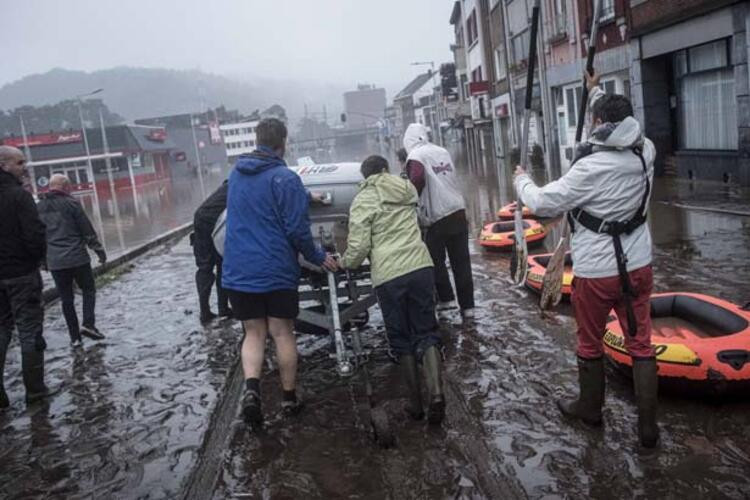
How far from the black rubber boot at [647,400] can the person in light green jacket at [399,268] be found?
1.32 meters

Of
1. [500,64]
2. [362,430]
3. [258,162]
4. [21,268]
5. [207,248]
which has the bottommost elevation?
[362,430]

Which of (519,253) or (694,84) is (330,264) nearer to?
(519,253)

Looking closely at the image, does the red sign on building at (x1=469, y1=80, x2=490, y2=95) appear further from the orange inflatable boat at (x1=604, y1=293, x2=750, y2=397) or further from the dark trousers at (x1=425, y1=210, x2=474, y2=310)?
the orange inflatable boat at (x1=604, y1=293, x2=750, y2=397)

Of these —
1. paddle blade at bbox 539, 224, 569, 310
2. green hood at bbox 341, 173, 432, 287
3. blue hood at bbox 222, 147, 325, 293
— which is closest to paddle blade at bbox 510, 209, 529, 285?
paddle blade at bbox 539, 224, 569, 310

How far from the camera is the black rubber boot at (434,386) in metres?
4.48

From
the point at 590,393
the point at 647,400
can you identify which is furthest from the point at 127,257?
the point at 647,400

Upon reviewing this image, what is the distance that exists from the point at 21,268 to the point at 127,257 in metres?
9.35

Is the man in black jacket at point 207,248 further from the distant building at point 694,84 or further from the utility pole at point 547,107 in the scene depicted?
the utility pole at point 547,107

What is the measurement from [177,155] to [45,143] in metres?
20.2

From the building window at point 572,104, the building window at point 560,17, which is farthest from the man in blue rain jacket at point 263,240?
the building window at point 560,17

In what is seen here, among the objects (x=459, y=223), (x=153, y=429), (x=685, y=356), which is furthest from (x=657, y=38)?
(x=153, y=429)

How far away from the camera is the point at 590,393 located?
166 inches

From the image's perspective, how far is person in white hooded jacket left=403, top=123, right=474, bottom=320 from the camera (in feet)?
21.3

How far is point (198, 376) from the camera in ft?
20.4
